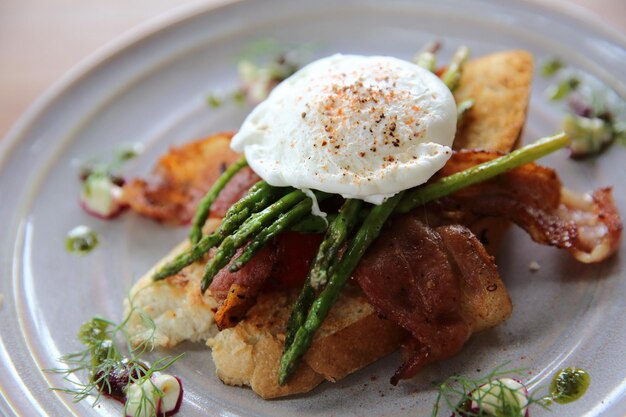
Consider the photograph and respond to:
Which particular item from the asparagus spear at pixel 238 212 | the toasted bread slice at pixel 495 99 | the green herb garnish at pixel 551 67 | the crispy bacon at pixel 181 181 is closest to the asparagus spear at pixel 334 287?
the asparagus spear at pixel 238 212

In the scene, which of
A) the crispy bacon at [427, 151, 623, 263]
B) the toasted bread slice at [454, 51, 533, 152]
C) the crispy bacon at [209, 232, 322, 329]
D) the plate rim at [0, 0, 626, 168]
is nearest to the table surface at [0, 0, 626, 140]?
the plate rim at [0, 0, 626, 168]

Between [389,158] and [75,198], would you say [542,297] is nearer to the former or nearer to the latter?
[389,158]

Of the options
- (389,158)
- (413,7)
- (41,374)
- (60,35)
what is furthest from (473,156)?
(60,35)

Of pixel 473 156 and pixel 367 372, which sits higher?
pixel 473 156

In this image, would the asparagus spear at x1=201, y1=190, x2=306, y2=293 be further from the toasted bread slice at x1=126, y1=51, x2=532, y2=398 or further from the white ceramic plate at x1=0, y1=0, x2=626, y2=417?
the white ceramic plate at x1=0, y1=0, x2=626, y2=417

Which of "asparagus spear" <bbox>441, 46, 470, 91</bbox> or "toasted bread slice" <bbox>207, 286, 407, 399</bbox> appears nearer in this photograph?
"toasted bread slice" <bbox>207, 286, 407, 399</bbox>

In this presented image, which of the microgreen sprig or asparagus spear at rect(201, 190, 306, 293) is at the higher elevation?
asparagus spear at rect(201, 190, 306, 293)
